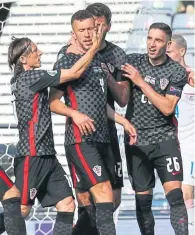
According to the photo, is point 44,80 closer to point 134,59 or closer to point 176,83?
point 134,59

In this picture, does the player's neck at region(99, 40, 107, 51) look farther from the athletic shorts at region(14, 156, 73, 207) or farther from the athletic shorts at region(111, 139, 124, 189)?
the athletic shorts at region(14, 156, 73, 207)

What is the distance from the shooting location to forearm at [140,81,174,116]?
7035 mm

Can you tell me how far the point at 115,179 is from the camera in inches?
290

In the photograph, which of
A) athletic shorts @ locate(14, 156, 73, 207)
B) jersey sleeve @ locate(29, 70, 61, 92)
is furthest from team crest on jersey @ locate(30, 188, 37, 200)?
jersey sleeve @ locate(29, 70, 61, 92)

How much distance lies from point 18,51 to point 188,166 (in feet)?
10.1

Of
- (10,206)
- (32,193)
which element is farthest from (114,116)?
(10,206)

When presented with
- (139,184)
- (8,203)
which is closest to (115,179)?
(139,184)

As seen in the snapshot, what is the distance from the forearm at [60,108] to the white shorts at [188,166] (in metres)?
2.89

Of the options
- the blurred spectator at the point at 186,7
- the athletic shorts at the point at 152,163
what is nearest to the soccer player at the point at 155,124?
the athletic shorts at the point at 152,163

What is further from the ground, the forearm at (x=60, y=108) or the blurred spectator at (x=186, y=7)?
the blurred spectator at (x=186, y=7)

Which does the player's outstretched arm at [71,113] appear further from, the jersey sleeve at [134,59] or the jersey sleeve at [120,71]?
the jersey sleeve at [134,59]

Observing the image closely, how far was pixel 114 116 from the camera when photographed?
706 centimetres

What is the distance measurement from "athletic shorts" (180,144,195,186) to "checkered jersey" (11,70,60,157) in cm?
285

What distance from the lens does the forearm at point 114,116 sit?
6.99 m
